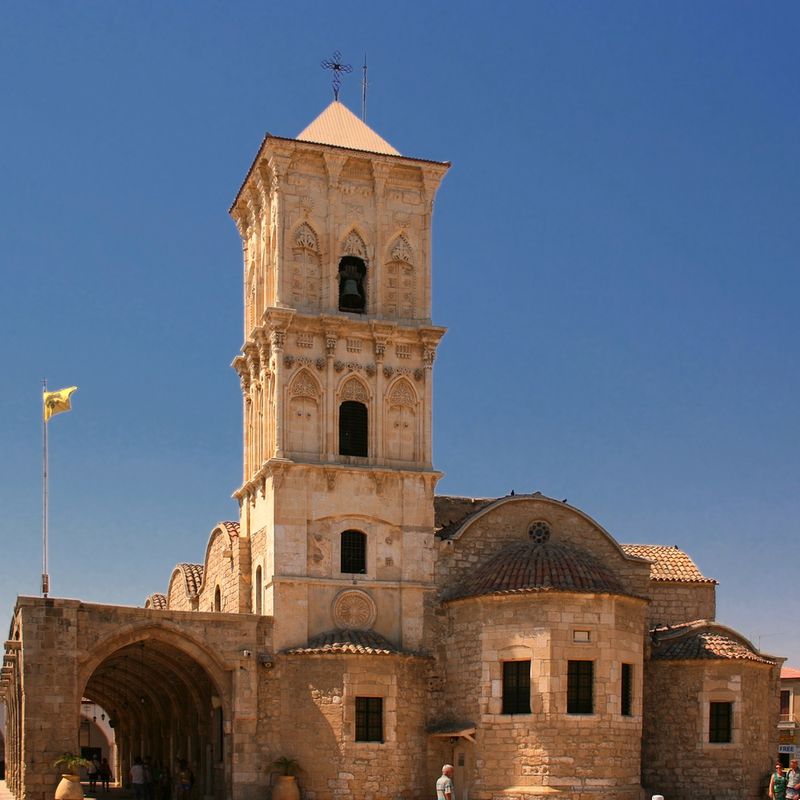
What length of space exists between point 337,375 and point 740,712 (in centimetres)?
1438

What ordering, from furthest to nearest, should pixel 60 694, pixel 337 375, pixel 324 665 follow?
pixel 337 375
pixel 324 665
pixel 60 694

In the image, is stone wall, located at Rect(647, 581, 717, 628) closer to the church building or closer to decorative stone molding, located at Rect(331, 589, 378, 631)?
the church building

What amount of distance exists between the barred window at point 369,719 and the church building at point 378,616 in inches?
2.3

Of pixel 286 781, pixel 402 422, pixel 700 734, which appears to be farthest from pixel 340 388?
pixel 700 734

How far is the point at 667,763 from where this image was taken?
117 feet

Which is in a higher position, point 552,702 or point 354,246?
point 354,246

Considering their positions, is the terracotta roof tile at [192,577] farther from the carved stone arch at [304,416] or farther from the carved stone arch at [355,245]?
the carved stone arch at [355,245]

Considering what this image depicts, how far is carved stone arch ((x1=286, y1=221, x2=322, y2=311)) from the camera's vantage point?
36688 millimetres

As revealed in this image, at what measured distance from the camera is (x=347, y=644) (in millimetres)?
33969

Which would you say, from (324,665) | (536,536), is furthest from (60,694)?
(536,536)

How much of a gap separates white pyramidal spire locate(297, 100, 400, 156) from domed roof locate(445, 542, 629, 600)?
12249 mm

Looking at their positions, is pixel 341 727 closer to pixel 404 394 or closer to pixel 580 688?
pixel 580 688

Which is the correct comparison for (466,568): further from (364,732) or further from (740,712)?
(740,712)

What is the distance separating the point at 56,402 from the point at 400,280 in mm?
10503
